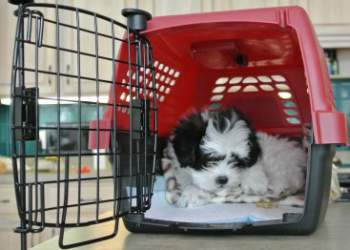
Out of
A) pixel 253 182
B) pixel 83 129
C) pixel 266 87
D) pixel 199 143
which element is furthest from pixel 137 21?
pixel 266 87

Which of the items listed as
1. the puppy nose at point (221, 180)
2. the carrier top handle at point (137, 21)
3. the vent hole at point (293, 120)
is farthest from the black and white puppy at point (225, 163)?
the carrier top handle at point (137, 21)

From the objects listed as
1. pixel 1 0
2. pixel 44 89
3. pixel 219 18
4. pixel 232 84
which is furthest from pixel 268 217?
pixel 1 0

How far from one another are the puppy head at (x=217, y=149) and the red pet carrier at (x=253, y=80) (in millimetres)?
111

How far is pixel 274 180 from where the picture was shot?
3.17 feet

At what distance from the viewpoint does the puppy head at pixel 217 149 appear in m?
0.90

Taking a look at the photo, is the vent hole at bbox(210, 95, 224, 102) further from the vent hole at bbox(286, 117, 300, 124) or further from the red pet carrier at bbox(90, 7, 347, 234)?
the vent hole at bbox(286, 117, 300, 124)

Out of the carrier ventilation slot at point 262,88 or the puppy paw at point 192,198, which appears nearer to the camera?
the puppy paw at point 192,198

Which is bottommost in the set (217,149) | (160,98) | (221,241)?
(221,241)

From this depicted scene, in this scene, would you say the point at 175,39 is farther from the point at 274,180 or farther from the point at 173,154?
the point at 274,180

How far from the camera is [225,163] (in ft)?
2.95

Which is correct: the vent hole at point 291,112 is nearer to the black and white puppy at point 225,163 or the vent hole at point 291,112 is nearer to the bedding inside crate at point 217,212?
the black and white puppy at point 225,163

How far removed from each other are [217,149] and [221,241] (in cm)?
27

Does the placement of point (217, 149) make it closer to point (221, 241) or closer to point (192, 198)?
point (192, 198)

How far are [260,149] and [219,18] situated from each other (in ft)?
1.11
